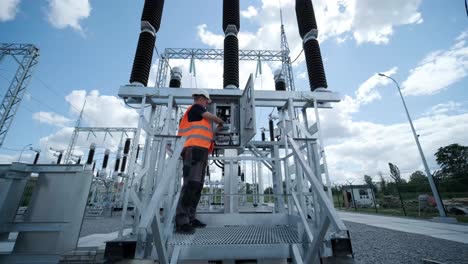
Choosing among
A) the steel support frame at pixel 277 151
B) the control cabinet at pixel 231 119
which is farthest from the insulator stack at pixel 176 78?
the control cabinet at pixel 231 119

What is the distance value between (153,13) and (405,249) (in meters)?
9.30

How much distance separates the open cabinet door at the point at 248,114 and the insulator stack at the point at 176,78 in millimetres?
3824

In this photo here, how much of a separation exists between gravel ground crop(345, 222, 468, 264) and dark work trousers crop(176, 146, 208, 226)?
4.02m

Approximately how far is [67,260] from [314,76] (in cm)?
671

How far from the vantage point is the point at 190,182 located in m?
3.08

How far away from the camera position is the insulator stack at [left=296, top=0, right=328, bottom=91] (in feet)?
17.9

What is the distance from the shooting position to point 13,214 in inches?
143

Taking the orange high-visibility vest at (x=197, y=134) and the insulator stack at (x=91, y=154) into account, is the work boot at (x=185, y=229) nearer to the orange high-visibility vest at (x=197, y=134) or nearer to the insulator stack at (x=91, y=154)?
the orange high-visibility vest at (x=197, y=134)

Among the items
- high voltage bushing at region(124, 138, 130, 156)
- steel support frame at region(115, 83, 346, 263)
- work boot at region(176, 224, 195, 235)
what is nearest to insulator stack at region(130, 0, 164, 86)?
steel support frame at region(115, 83, 346, 263)

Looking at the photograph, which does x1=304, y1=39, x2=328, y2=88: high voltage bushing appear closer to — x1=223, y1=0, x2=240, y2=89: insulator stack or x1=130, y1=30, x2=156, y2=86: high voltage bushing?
x1=223, y1=0, x2=240, y2=89: insulator stack

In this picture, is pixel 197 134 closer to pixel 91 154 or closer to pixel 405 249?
pixel 405 249

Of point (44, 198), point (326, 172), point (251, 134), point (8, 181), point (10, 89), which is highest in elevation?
point (10, 89)

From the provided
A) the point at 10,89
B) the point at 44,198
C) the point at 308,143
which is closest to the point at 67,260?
the point at 44,198

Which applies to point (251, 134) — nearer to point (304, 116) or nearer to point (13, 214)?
Result: point (304, 116)
